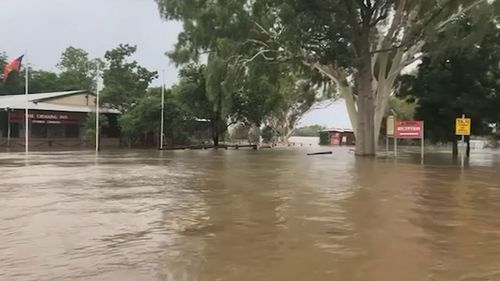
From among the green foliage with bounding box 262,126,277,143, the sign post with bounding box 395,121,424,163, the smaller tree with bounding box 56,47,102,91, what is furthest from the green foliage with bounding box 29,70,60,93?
the sign post with bounding box 395,121,424,163

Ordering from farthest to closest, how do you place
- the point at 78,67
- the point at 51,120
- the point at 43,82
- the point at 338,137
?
1. the point at 78,67
2. the point at 338,137
3. the point at 43,82
4. the point at 51,120

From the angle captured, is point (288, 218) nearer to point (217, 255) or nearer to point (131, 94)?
point (217, 255)

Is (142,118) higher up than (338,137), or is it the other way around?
(142,118)

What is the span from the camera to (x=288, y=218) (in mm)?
10477

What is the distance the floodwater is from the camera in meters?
6.75

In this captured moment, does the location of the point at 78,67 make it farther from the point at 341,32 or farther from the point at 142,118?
the point at 341,32

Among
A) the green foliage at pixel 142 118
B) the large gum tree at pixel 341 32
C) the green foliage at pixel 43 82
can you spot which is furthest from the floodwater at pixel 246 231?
the green foliage at pixel 43 82

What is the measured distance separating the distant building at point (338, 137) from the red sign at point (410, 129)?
39.7m

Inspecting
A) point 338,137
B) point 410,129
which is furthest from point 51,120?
point 338,137

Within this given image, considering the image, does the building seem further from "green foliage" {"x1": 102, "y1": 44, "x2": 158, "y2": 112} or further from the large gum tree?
the large gum tree

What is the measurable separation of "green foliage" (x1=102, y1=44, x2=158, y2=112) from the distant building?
26.2 meters

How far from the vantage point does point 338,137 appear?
76.4 meters

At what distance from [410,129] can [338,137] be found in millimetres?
42940

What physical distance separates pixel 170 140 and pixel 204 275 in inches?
1858
